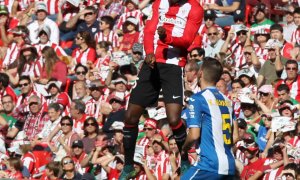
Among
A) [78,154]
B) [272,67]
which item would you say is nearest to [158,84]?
[78,154]

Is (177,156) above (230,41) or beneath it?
beneath

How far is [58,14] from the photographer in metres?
22.2

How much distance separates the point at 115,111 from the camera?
709 inches

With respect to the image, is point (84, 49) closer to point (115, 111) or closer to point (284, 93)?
point (115, 111)

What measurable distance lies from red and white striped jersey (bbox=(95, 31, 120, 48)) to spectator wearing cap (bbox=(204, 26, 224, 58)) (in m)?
2.00

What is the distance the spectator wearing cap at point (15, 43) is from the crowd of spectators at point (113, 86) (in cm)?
2

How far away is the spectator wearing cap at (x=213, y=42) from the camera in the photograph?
18.9 m

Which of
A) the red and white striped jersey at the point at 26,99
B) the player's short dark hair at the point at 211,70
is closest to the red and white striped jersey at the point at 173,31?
the player's short dark hair at the point at 211,70

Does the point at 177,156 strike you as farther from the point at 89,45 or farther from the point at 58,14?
the point at 58,14

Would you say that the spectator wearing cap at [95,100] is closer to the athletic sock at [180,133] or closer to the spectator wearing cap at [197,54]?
the spectator wearing cap at [197,54]

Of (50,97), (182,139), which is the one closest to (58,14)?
(50,97)

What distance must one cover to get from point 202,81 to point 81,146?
6476 mm

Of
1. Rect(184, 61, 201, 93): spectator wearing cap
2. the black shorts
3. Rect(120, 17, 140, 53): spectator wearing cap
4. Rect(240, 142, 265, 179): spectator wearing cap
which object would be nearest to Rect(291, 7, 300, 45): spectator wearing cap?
Rect(184, 61, 201, 93): spectator wearing cap

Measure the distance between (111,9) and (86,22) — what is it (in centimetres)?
52
